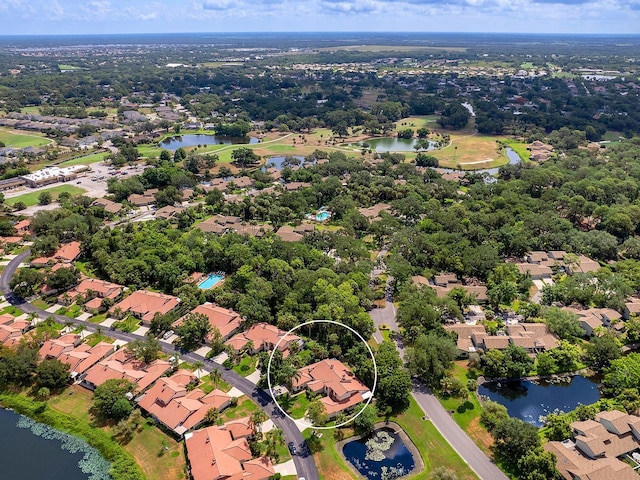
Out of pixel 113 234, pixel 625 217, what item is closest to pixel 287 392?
pixel 113 234

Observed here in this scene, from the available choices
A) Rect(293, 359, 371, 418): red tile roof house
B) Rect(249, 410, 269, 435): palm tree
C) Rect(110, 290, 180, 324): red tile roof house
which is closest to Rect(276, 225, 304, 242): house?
Rect(110, 290, 180, 324): red tile roof house

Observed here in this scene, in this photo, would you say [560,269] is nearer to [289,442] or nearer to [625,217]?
[625,217]

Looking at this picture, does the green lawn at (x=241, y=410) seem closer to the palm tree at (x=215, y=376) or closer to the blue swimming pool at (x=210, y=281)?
the palm tree at (x=215, y=376)

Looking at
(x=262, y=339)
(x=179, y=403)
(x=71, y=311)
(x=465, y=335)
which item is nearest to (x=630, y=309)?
(x=465, y=335)

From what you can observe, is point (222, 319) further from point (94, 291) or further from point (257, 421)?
point (94, 291)

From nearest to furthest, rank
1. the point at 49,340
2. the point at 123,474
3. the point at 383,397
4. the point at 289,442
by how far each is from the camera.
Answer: the point at 123,474 < the point at 289,442 < the point at 383,397 < the point at 49,340

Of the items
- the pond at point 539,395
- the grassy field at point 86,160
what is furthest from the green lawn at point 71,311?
the grassy field at point 86,160

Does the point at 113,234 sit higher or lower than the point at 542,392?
higher
